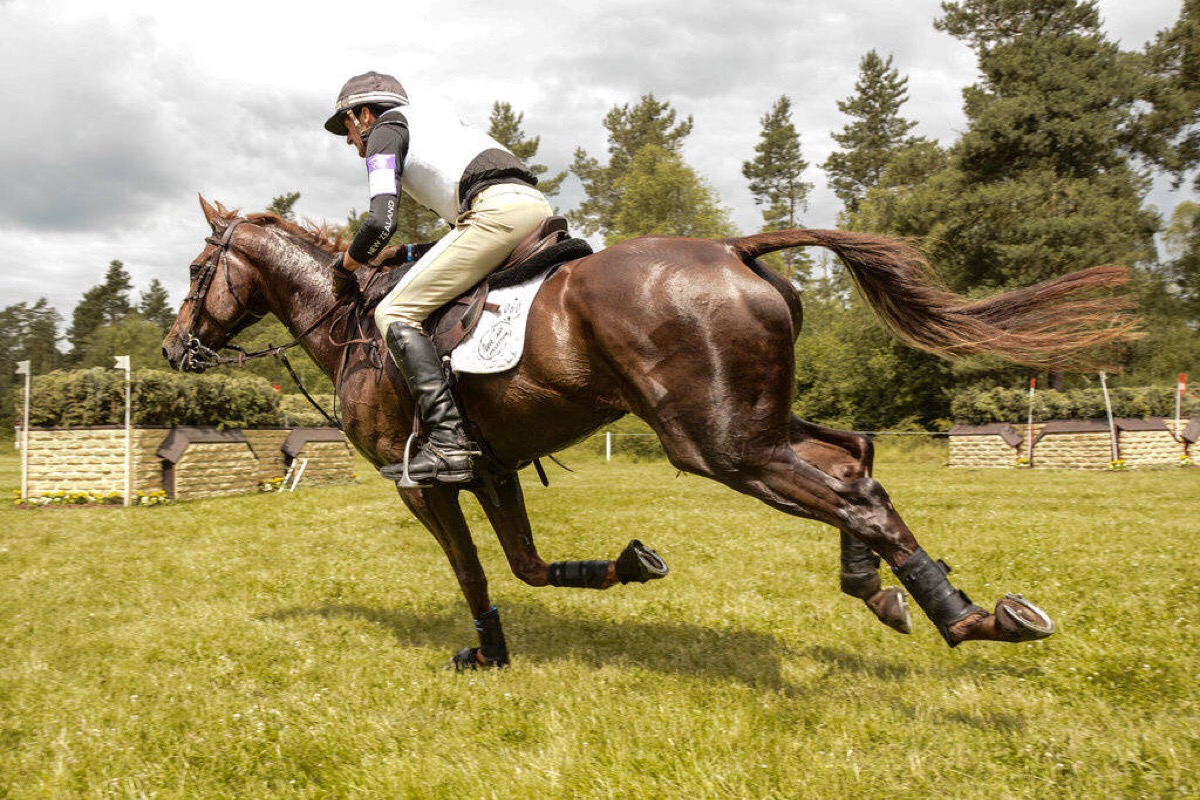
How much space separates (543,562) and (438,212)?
2373 millimetres

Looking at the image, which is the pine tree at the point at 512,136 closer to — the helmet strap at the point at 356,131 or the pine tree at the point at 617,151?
Result: the pine tree at the point at 617,151

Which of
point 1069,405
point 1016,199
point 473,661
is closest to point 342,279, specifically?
point 473,661

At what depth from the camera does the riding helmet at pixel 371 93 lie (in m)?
5.05

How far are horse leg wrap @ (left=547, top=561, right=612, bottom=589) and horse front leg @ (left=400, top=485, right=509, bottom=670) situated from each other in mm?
455

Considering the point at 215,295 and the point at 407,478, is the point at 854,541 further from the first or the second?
the point at 215,295

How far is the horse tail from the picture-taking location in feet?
12.9

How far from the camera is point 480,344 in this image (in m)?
4.52

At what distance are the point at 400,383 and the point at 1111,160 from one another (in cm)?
4293

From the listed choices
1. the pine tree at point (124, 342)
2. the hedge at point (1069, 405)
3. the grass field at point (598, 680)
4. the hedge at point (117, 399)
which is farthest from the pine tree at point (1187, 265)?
the pine tree at point (124, 342)

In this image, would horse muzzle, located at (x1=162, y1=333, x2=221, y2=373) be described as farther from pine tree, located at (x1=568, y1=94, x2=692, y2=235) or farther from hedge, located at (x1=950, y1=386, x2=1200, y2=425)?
pine tree, located at (x1=568, y1=94, x2=692, y2=235)

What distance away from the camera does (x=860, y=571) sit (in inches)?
160

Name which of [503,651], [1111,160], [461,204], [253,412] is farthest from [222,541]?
[1111,160]

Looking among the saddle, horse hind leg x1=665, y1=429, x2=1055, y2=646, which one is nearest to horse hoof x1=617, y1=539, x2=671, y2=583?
horse hind leg x1=665, y1=429, x2=1055, y2=646

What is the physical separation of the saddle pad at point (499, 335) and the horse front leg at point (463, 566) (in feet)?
3.32
